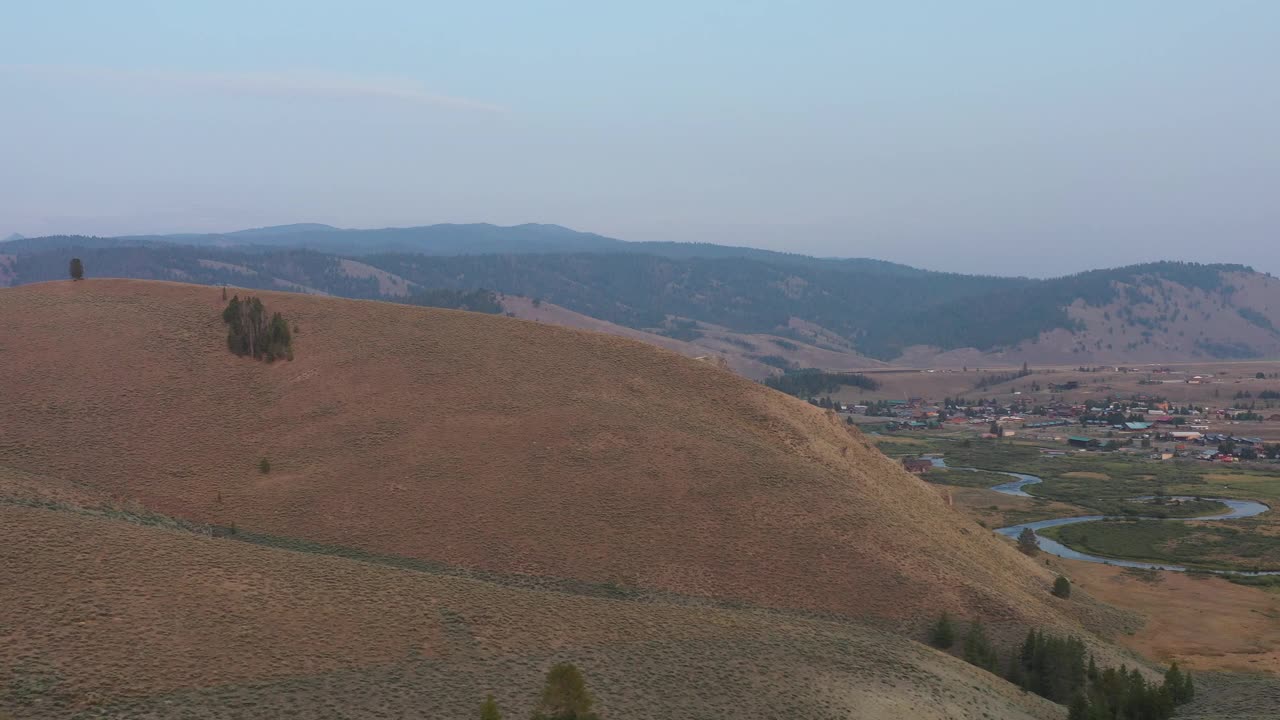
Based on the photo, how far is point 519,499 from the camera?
202 ft

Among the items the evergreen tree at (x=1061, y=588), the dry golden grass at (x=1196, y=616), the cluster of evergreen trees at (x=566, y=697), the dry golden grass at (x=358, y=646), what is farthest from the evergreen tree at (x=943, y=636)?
the cluster of evergreen trees at (x=566, y=697)

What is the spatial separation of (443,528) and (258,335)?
33.2 m

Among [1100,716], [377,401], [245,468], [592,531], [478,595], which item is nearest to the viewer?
[1100,716]

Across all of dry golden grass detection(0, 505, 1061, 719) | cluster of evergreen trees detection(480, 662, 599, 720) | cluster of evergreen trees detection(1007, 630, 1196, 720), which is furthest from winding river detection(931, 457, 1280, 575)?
cluster of evergreen trees detection(480, 662, 599, 720)

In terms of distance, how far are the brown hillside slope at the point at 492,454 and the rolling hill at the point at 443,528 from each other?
0.24m

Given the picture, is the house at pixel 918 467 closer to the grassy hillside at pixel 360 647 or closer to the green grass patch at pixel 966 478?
the green grass patch at pixel 966 478

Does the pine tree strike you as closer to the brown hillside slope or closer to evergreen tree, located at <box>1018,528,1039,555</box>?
the brown hillside slope

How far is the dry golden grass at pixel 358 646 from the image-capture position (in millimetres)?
31969

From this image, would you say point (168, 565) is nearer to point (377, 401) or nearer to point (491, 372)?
point (377, 401)

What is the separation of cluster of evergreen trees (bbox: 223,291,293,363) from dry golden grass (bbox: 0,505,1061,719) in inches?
1371

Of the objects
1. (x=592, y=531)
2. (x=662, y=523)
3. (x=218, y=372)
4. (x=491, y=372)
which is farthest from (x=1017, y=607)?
(x=218, y=372)

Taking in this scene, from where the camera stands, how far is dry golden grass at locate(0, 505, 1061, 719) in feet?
105

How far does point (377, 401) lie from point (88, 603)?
38908mm

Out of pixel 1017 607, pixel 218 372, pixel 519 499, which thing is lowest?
pixel 1017 607
